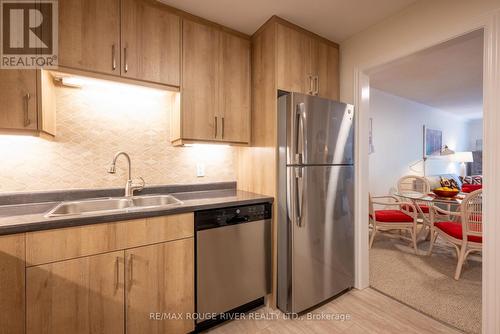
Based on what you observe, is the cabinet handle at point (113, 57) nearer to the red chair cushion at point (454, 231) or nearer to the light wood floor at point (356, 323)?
the light wood floor at point (356, 323)

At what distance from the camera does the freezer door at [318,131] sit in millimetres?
1736

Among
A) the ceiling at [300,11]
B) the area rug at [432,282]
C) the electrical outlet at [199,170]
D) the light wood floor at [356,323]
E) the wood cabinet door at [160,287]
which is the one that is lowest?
the light wood floor at [356,323]

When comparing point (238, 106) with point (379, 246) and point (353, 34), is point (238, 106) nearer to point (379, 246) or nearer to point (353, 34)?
point (353, 34)

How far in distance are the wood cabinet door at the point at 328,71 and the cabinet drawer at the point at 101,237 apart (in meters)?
1.72

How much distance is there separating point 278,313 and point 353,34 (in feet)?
8.83

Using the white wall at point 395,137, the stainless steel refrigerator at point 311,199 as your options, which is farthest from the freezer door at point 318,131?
the white wall at point 395,137

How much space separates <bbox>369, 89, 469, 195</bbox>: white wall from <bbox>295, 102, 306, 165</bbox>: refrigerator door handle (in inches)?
119

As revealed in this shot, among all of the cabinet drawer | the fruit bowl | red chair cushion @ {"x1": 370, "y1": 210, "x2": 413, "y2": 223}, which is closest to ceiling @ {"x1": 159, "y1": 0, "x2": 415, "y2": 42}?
the cabinet drawer

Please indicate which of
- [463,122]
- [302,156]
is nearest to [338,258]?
[302,156]

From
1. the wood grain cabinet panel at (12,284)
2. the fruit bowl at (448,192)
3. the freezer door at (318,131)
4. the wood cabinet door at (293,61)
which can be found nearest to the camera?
the wood grain cabinet panel at (12,284)

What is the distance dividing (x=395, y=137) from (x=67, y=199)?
→ 5.32 meters

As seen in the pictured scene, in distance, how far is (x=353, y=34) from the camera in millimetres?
2166

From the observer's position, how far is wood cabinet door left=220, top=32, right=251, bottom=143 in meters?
1.94

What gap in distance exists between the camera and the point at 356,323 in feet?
5.61
